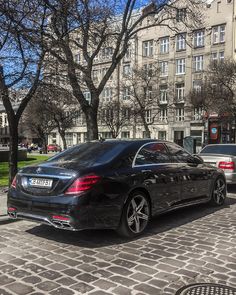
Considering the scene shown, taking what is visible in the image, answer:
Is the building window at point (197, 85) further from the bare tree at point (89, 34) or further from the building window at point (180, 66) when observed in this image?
the bare tree at point (89, 34)

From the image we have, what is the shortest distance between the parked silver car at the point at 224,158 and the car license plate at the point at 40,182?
6816 millimetres

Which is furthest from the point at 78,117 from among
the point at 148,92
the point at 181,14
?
the point at 181,14

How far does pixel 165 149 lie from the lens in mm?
7371

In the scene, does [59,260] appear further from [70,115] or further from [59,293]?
[70,115]

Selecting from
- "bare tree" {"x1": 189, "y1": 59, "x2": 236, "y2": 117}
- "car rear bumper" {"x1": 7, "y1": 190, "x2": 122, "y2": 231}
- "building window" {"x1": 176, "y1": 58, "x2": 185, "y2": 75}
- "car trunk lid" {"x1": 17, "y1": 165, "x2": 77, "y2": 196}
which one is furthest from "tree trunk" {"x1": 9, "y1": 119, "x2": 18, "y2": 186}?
"building window" {"x1": 176, "y1": 58, "x2": 185, "y2": 75}

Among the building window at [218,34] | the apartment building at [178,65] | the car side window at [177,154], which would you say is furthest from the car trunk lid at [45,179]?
the building window at [218,34]

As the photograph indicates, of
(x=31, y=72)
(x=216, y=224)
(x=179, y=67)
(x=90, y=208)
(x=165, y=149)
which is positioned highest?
(x=179, y=67)

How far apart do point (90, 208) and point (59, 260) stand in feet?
2.73

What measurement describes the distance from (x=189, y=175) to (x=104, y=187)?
258 centimetres

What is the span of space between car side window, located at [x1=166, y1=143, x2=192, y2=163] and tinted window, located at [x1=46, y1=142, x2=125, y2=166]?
1.35m

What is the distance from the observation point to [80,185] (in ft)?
18.1

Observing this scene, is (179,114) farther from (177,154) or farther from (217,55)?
(177,154)

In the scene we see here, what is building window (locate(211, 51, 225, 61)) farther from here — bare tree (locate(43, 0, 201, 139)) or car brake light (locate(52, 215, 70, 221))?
car brake light (locate(52, 215, 70, 221))

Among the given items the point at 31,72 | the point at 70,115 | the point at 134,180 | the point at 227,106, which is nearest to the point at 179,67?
the point at 70,115
